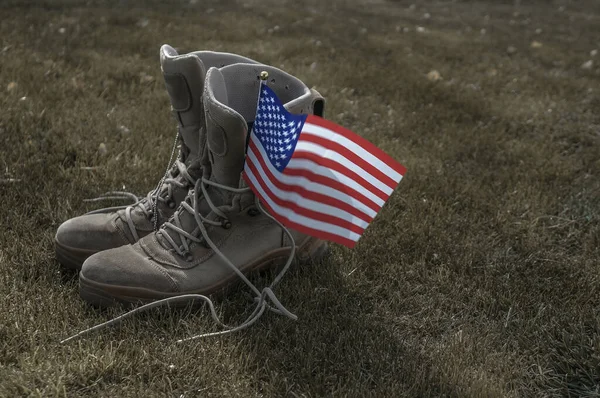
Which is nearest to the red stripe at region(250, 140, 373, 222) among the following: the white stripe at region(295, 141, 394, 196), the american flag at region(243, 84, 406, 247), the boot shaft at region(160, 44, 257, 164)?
the american flag at region(243, 84, 406, 247)

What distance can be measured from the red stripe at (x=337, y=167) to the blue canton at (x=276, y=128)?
0.13 feet

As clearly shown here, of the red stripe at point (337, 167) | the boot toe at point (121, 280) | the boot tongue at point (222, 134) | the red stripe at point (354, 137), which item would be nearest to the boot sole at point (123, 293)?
the boot toe at point (121, 280)

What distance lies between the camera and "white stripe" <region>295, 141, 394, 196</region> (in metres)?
1.83

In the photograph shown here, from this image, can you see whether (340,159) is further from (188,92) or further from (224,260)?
(188,92)

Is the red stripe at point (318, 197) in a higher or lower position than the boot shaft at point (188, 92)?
lower

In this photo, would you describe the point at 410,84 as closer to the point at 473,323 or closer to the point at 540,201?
the point at 540,201

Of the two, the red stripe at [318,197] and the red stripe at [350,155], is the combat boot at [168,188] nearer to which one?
the red stripe at [318,197]

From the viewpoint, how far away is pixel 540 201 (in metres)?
3.39

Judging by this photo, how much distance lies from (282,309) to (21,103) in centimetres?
279

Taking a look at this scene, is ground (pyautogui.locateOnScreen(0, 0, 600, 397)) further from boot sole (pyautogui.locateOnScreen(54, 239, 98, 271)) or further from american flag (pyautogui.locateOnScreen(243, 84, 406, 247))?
american flag (pyautogui.locateOnScreen(243, 84, 406, 247))

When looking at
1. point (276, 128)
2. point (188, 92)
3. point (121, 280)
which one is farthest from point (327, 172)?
point (121, 280)

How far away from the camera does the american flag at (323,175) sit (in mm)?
1836

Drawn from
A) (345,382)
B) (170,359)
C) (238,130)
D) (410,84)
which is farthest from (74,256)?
(410,84)

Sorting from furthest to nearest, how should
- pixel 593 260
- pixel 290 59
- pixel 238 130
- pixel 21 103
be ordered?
pixel 290 59 < pixel 21 103 < pixel 593 260 < pixel 238 130
